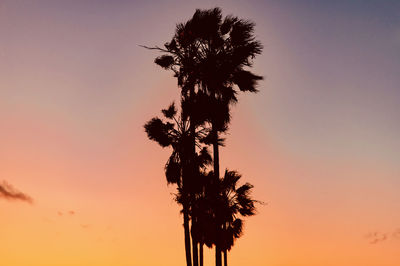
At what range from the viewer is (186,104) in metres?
28.8

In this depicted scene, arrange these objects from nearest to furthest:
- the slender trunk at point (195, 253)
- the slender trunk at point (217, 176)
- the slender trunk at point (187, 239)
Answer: the slender trunk at point (217, 176), the slender trunk at point (195, 253), the slender trunk at point (187, 239)

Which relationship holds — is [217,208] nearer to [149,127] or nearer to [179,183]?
[179,183]

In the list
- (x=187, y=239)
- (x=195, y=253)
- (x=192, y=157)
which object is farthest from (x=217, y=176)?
(x=195, y=253)

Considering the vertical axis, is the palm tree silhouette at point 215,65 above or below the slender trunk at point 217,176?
above

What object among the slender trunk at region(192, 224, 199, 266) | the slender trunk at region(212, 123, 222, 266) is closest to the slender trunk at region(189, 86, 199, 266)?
the slender trunk at region(192, 224, 199, 266)

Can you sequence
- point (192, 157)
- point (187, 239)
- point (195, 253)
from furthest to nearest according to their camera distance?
1. point (192, 157)
2. point (187, 239)
3. point (195, 253)

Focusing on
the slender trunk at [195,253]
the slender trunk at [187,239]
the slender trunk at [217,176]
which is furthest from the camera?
the slender trunk at [187,239]

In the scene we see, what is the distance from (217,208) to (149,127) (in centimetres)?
753

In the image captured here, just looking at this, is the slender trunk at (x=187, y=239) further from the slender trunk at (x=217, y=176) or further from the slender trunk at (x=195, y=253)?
the slender trunk at (x=217, y=176)

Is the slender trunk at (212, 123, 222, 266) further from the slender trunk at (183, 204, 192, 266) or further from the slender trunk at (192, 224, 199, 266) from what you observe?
the slender trunk at (183, 204, 192, 266)

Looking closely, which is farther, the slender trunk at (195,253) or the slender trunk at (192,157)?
the slender trunk at (192,157)

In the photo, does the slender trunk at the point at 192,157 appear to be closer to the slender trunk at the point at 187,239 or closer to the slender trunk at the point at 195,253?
the slender trunk at the point at 195,253

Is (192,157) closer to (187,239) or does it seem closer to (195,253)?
(187,239)

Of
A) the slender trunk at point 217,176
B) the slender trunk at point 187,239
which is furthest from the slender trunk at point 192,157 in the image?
the slender trunk at point 217,176
